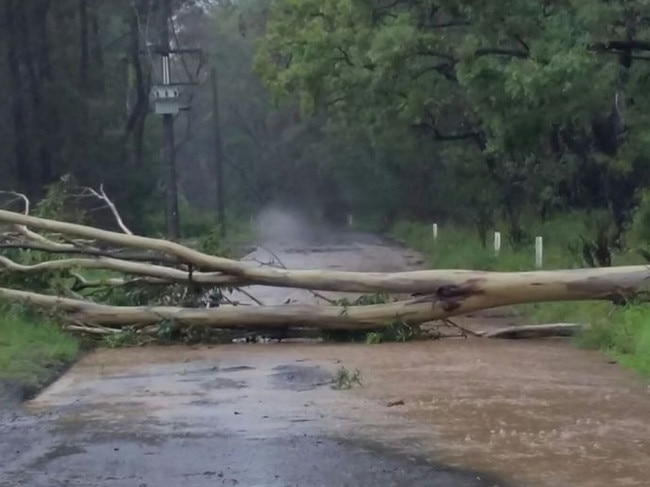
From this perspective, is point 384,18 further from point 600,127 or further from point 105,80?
point 105,80

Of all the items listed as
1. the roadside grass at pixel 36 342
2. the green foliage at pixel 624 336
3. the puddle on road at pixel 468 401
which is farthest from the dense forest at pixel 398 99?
the puddle on road at pixel 468 401

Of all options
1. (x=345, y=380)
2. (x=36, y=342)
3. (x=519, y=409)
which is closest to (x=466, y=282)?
(x=345, y=380)

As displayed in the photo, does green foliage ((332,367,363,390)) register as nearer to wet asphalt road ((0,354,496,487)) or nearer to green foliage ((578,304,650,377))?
wet asphalt road ((0,354,496,487))

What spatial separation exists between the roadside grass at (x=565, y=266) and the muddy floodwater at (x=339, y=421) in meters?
0.38

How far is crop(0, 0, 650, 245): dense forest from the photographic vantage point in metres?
23.5

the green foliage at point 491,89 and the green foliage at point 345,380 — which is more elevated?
the green foliage at point 491,89

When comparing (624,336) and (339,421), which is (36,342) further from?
(624,336)

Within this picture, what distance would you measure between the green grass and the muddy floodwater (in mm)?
A: 285

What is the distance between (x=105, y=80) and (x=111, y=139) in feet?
7.59

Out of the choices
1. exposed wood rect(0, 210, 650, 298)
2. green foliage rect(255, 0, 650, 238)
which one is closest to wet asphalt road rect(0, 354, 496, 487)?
exposed wood rect(0, 210, 650, 298)

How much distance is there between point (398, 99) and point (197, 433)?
23.0 metres

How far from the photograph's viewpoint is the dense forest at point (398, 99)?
23.5 meters

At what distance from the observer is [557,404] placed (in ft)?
38.0

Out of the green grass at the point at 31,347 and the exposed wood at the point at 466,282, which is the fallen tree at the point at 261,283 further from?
the green grass at the point at 31,347
